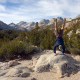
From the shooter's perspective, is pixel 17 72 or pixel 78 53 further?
pixel 78 53

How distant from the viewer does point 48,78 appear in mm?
3645

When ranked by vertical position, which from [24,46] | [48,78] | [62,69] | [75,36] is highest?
[75,36]

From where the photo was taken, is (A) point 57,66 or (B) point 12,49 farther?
(B) point 12,49

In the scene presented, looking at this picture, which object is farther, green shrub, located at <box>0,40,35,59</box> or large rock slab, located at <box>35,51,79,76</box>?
green shrub, located at <box>0,40,35,59</box>

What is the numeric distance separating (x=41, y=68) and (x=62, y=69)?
3.92ft

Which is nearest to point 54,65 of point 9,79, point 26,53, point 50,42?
point 9,79

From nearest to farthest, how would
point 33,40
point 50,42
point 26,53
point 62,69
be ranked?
point 62,69 < point 26,53 < point 50,42 < point 33,40

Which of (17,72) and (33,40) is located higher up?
(33,40)

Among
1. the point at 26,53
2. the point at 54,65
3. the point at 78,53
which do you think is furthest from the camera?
the point at 78,53

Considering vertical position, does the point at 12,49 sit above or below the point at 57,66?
above

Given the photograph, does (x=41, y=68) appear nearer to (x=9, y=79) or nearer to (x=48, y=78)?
(x=48, y=78)

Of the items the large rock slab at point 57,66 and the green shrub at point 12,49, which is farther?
the green shrub at point 12,49

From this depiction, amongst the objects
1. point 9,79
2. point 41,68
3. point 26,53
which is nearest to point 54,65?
point 41,68

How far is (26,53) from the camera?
812 cm
